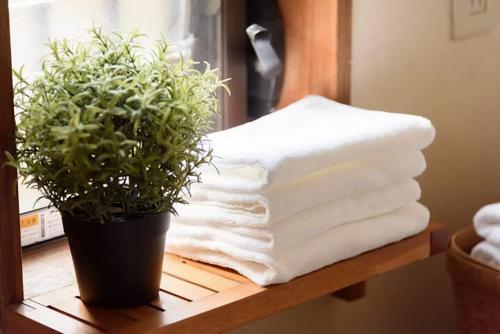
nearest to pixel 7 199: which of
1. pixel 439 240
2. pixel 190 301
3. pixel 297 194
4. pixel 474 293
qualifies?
pixel 190 301

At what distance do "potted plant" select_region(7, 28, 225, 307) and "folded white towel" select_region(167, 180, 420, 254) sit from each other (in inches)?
5.3

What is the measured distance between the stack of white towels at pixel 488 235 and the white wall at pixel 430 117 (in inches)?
6.3

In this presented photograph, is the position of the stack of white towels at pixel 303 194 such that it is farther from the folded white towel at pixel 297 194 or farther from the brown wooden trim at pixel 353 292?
the brown wooden trim at pixel 353 292

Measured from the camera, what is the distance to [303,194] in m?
1.21

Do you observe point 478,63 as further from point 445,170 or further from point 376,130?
point 376,130

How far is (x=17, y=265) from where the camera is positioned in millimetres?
1117

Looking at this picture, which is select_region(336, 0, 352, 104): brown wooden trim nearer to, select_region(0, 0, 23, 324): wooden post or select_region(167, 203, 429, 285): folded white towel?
select_region(167, 203, 429, 285): folded white towel

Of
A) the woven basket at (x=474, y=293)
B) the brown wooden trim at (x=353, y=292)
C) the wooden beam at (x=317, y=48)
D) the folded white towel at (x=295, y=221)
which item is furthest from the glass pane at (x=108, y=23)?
the woven basket at (x=474, y=293)

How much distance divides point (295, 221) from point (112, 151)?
309mm

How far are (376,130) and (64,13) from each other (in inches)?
18.3

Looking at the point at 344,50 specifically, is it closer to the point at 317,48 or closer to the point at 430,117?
the point at 317,48

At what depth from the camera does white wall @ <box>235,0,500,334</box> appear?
154 centimetres

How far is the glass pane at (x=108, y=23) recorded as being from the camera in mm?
1263

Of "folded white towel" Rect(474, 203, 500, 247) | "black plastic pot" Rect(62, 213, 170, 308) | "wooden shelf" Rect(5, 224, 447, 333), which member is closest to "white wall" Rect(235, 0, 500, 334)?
"folded white towel" Rect(474, 203, 500, 247)
